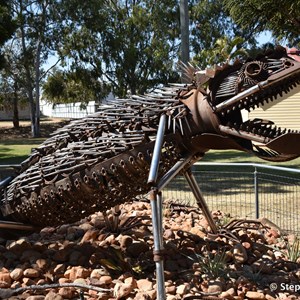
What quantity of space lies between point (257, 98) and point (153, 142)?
0.84m

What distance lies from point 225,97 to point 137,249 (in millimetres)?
1797

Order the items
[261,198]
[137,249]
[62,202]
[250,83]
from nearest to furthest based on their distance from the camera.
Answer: [250,83] → [62,202] → [137,249] → [261,198]

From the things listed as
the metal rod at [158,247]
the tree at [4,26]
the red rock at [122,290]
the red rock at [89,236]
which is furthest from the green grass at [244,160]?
the metal rod at [158,247]

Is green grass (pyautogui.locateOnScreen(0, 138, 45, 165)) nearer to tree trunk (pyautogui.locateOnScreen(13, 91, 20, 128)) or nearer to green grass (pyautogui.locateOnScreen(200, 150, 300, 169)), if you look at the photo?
green grass (pyautogui.locateOnScreen(200, 150, 300, 169))

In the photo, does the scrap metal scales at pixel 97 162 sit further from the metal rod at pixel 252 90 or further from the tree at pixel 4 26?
the tree at pixel 4 26

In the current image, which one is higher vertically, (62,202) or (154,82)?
(154,82)

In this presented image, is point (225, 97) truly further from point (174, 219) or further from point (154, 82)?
point (154, 82)

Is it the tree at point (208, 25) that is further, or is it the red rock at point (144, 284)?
the tree at point (208, 25)

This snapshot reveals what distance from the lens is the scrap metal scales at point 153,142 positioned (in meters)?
3.02

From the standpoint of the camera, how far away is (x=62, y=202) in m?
3.79

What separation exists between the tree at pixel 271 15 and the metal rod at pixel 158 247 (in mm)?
9271

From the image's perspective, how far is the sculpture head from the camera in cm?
289

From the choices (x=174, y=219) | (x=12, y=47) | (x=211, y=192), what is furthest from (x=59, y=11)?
(x=174, y=219)

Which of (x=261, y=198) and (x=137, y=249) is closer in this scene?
(x=137, y=249)
